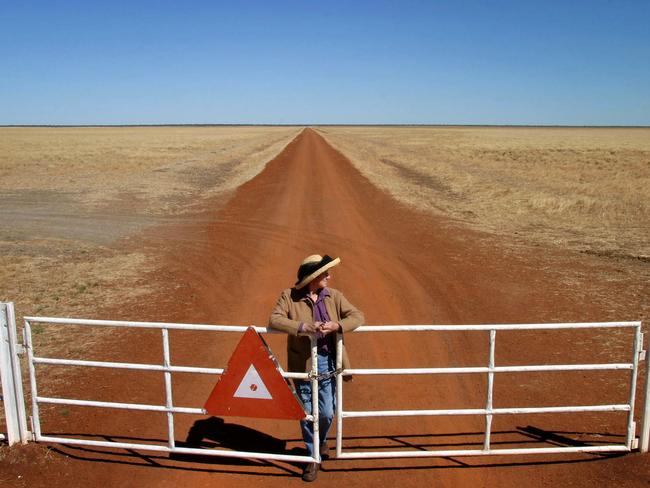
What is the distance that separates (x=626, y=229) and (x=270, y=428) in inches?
555

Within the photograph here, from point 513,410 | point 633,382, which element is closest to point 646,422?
point 633,382

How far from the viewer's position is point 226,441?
18.1 ft

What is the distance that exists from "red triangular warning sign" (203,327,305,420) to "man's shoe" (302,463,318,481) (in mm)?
443

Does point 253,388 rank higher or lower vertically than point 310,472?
higher

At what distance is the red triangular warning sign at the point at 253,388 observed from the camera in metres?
4.74

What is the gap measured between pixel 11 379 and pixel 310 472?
9.30 feet

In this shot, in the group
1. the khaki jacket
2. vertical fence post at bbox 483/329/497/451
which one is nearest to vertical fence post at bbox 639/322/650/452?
vertical fence post at bbox 483/329/497/451

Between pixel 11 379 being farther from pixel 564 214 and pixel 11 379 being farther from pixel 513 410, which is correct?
pixel 564 214

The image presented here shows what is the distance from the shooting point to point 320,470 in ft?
16.5

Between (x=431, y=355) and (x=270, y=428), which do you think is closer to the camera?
(x=270, y=428)

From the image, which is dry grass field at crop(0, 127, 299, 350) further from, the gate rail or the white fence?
the gate rail

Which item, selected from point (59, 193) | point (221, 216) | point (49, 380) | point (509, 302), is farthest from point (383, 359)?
point (59, 193)

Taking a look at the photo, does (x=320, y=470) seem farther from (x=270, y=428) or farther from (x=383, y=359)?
(x=383, y=359)

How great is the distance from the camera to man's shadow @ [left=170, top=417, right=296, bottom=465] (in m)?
5.24
